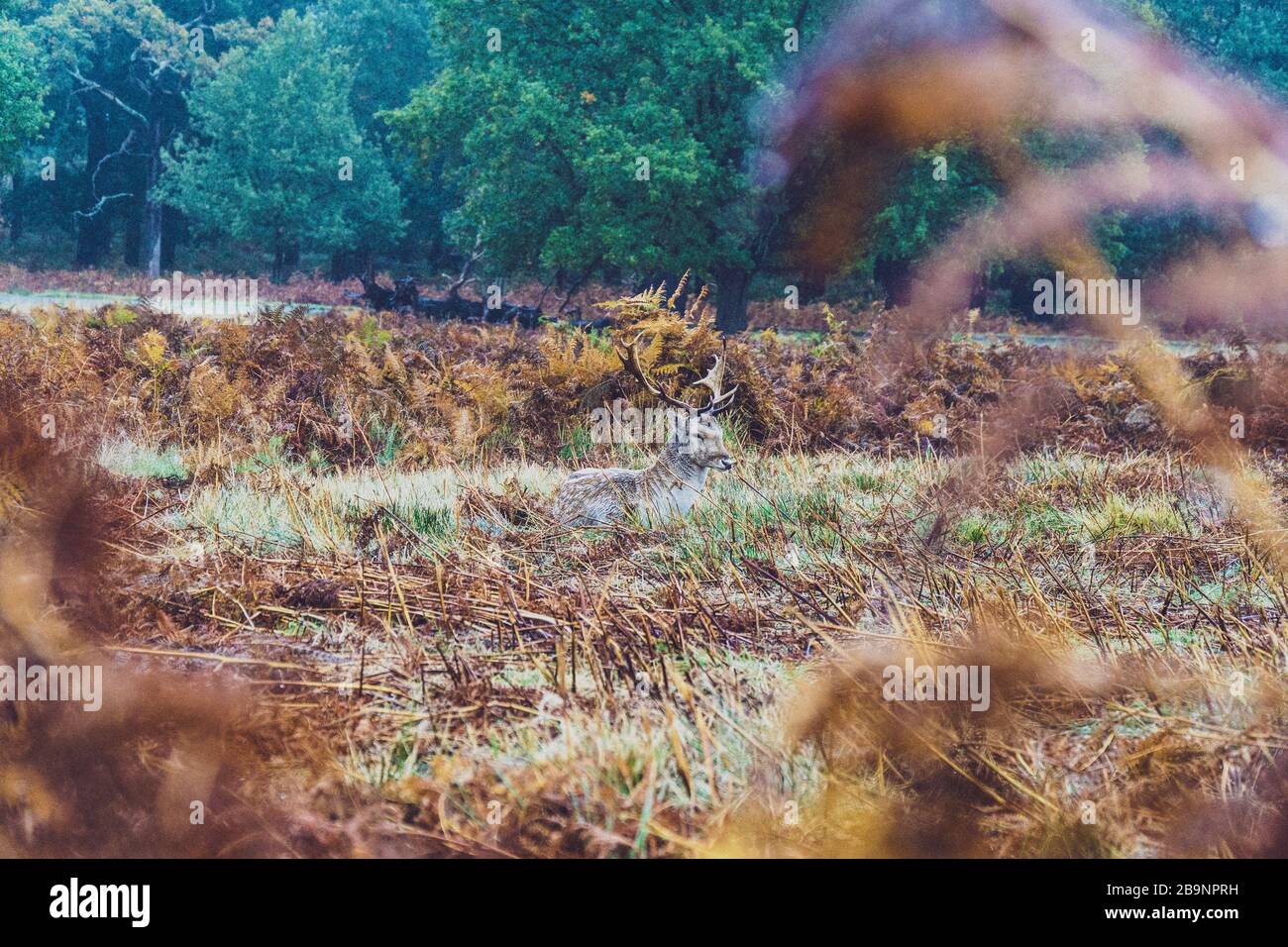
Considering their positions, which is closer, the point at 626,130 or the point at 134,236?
the point at 626,130

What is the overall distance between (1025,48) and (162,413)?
926 centimetres

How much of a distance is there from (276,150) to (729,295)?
1739 centimetres

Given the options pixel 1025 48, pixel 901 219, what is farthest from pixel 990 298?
pixel 1025 48

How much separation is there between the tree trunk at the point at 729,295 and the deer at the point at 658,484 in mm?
11648

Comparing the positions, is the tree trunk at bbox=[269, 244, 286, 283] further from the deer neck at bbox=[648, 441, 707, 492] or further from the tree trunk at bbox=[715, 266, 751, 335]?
the deer neck at bbox=[648, 441, 707, 492]

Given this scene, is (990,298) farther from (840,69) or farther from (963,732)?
(963,732)

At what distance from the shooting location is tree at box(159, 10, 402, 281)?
1143 inches

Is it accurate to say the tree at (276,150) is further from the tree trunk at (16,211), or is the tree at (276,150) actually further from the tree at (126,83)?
the tree trunk at (16,211)

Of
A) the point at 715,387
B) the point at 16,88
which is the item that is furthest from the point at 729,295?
the point at 16,88

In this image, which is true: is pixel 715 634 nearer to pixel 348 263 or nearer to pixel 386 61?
pixel 348 263

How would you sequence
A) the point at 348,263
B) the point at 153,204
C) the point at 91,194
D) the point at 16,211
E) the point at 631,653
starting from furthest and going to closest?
the point at 348,263, the point at 16,211, the point at 91,194, the point at 153,204, the point at 631,653

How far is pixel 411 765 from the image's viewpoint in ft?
9.29

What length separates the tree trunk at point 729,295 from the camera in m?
16.8

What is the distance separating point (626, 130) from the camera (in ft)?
50.1
